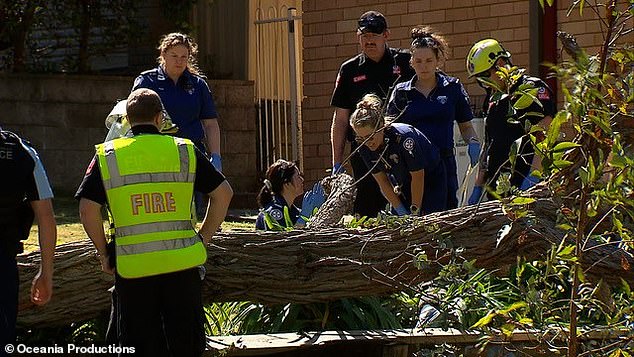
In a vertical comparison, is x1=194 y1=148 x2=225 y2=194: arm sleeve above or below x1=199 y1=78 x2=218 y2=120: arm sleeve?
below

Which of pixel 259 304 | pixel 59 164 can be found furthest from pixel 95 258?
pixel 59 164

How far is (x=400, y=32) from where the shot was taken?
1238cm

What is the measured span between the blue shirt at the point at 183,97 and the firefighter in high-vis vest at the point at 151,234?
2596 mm

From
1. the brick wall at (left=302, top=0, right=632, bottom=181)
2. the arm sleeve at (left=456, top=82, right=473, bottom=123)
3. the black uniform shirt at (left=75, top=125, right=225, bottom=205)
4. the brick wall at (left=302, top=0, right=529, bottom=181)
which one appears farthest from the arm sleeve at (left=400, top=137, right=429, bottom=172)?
the brick wall at (left=302, top=0, right=529, bottom=181)

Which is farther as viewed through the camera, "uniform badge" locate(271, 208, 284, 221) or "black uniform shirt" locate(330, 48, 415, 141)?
"black uniform shirt" locate(330, 48, 415, 141)

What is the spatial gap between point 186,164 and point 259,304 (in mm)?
1290

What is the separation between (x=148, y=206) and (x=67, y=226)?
5449 mm

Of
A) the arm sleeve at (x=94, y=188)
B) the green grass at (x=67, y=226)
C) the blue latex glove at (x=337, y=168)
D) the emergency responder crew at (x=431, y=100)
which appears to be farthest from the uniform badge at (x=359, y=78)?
the arm sleeve at (x=94, y=188)

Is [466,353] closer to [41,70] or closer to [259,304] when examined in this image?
[259,304]

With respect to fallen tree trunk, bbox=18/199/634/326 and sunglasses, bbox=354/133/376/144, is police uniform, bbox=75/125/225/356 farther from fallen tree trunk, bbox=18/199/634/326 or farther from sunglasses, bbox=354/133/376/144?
sunglasses, bbox=354/133/376/144

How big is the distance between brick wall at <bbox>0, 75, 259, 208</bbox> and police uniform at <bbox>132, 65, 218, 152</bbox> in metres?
5.48

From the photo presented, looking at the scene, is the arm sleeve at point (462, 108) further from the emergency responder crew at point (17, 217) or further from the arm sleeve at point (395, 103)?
the emergency responder crew at point (17, 217)

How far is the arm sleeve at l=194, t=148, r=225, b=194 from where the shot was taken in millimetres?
5664

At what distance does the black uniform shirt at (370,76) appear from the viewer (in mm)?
8438
